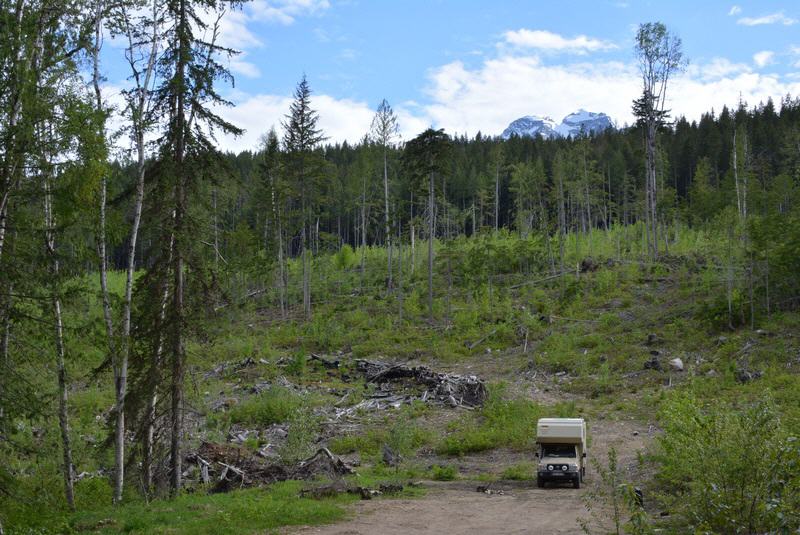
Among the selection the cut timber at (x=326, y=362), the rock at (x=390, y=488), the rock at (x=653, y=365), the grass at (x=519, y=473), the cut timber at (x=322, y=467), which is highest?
the rock at (x=653, y=365)

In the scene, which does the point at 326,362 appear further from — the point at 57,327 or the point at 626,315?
the point at 57,327

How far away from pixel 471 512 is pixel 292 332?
93.4ft

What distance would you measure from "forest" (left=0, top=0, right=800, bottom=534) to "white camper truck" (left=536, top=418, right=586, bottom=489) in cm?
143

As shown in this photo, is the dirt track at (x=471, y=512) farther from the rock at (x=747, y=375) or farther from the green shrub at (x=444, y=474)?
the rock at (x=747, y=375)

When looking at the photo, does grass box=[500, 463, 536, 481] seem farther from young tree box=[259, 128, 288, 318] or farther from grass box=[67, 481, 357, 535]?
young tree box=[259, 128, 288, 318]

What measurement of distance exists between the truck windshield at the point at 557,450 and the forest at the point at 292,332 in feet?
4.73

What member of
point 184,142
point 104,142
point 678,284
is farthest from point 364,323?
point 104,142

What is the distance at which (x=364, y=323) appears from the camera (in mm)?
41156

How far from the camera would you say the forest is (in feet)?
36.3

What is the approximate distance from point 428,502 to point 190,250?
334 inches

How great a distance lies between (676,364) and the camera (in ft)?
89.2

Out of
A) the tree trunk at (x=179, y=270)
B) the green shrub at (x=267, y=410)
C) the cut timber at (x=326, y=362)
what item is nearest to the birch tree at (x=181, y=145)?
the tree trunk at (x=179, y=270)

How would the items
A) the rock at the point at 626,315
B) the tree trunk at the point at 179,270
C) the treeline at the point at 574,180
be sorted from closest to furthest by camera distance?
the tree trunk at the point at 179,270 < the rock at the point at 626,315 < the treeline at the point at 574,180

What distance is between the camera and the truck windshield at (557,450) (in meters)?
17.1
